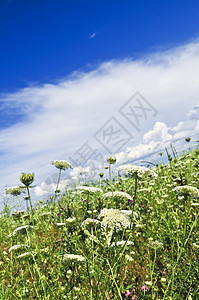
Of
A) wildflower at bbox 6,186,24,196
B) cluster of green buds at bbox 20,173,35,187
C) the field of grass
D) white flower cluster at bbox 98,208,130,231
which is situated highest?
cluster of green buds at bbox 20,173,35,187

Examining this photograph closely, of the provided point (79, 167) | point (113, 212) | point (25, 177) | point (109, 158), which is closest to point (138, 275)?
point (113, 212)

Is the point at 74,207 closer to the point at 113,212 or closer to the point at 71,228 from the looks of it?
the point at 71,228

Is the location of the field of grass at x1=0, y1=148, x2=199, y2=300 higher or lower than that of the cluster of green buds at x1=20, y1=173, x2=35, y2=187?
lower

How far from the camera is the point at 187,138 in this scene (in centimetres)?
743

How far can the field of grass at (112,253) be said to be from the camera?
2.07m

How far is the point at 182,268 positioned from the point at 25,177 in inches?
81.2

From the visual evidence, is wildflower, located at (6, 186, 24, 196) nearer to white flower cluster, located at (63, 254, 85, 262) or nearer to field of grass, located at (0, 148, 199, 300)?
field of grass, located at (0, 148, 199, 300)

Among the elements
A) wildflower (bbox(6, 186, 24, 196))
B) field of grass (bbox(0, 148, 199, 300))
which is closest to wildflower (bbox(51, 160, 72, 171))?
field of grass (bbox(0, 148, 199, 300))

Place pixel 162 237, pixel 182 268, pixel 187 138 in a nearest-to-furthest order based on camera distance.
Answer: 1. pixel 182 268
2. pixel 162 237
3. pixel 187 138

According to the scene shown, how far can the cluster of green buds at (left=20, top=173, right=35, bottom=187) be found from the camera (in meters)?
2.14

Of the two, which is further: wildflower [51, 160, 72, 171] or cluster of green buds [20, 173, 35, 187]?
wildflower [51, 160, 72, 171]

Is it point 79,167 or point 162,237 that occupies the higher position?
point 79,167

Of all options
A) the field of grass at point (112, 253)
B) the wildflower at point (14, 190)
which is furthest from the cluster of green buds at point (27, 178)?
the wildflower at point (14, 190)

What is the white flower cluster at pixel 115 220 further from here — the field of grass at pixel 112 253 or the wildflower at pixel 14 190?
the wildflower at pixel 14 190
